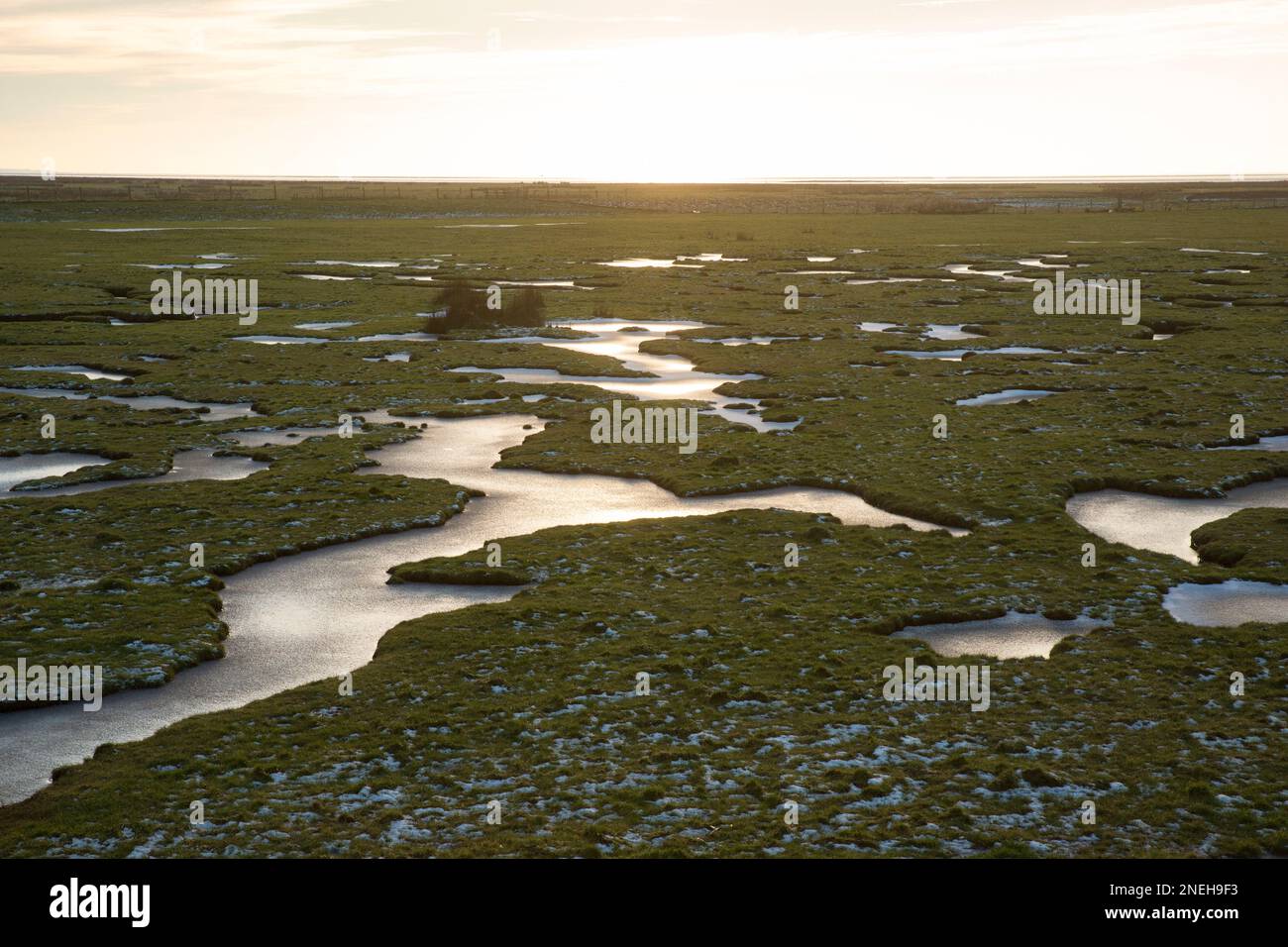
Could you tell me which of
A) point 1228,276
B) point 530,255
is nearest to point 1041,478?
point 1228,276

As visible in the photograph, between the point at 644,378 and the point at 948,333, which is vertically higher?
the point at 948,333

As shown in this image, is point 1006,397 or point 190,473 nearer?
point 190,473

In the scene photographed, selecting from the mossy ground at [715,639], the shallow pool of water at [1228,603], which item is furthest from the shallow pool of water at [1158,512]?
the shallow pool of water at [1228,603]

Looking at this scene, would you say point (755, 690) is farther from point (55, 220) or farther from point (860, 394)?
point (55, 220)

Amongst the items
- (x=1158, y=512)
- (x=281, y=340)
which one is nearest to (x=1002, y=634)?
(x=1158, y=512)
